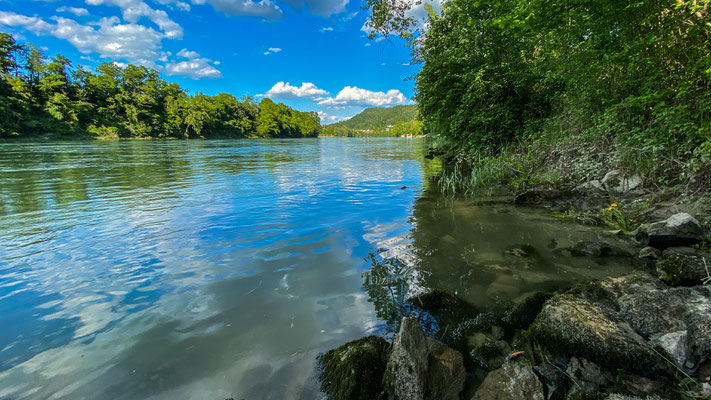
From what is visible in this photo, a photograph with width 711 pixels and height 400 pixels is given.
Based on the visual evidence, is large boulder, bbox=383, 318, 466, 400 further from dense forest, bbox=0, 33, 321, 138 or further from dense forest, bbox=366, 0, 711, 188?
dense forest, bbox=0, 33, 321, 138

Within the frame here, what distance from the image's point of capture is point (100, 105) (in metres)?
72.3

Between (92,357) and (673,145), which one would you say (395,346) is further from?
(673,145)

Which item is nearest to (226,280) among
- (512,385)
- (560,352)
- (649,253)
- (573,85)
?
(512,385)

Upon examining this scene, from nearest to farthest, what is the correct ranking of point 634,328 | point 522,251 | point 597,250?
1. point 634,328
2. point 597,250
3. point 522,251

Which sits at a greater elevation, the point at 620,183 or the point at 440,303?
the point at 620,183

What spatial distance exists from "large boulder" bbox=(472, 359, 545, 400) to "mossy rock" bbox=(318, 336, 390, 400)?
0.83 metres

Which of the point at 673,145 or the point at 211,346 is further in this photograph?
the point at 673,145

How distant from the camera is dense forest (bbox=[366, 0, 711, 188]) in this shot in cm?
566

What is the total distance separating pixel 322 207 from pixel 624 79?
8.58 m

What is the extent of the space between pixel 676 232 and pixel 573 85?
7.02m

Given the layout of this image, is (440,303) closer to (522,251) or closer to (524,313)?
(524,313)

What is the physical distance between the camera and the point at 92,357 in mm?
3109

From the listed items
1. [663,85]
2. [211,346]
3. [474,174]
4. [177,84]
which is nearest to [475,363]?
[211,346]

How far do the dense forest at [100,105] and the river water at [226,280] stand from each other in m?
65.6
